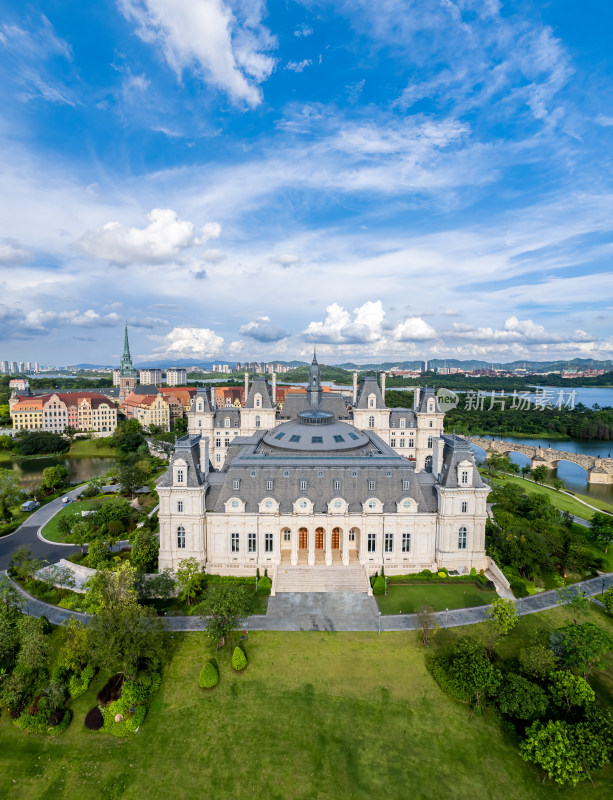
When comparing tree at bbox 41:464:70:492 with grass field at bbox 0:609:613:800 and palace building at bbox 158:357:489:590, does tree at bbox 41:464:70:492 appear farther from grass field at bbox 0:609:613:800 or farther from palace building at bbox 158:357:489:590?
grass field at bbox 0:609:613:800

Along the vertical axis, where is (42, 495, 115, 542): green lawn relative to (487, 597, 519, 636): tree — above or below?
below

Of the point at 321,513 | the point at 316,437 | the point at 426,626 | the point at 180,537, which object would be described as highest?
the point at 316,437

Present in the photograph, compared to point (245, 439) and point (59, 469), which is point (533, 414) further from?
point (59, 469)

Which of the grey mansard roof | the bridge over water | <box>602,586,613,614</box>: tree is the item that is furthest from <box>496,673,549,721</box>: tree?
the bridge over water

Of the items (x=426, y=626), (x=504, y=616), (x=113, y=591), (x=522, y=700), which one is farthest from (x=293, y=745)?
(x=504, y=616)

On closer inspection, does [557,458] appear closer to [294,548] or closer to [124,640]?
[294,548]

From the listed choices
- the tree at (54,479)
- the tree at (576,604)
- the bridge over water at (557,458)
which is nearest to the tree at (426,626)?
the tree at (576,604)

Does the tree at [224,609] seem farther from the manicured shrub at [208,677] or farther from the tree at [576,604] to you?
the tree at [576,604]
